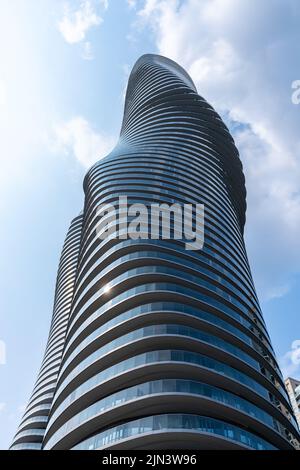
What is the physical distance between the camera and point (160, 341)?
33219mm

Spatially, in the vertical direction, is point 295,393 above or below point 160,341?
above

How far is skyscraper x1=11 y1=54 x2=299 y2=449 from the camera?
28828 millimetres

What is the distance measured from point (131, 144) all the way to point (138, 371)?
149 ft

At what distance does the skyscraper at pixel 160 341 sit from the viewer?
94.6 feet

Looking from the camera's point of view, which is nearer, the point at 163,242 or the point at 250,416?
the point at 250,416

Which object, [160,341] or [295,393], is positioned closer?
[160,341]

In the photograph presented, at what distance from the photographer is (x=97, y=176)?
197 ft

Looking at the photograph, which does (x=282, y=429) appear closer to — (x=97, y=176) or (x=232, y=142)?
Result: (x=97, y=176)

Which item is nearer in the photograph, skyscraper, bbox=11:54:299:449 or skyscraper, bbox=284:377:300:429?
skyscraper, bbox=11:54:299:449

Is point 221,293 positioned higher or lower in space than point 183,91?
lower

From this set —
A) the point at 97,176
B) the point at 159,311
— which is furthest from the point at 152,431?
the point at 97,176

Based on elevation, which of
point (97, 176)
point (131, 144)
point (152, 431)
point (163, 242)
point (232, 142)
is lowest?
point (152, 431)

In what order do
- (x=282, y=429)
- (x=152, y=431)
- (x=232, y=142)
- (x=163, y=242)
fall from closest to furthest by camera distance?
1. (x=152, y=431)
2. (x=282, y=429)
3. (x=163, y=242)
4. (x=232, y=142)

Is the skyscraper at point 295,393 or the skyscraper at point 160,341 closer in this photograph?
the skyscraper at point 160,341
